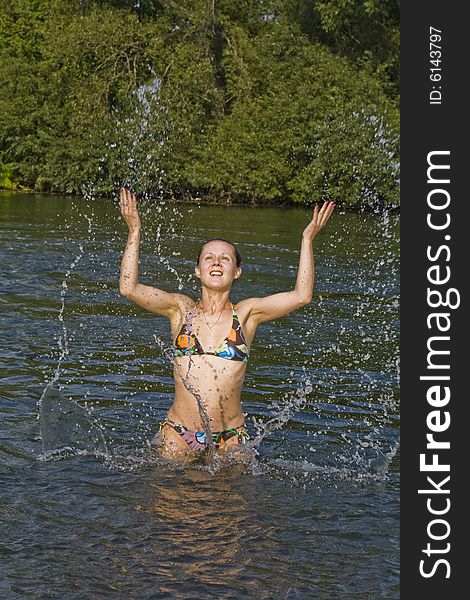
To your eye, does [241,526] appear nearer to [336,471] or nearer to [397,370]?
[336,471]

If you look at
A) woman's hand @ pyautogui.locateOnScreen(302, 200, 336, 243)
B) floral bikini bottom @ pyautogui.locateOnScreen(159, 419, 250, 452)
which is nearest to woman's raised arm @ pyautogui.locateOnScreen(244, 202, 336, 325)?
woman's hand @ pyautogui.locateOnScreen(302, 200, 336, 243)

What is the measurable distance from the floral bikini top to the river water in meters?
0.62

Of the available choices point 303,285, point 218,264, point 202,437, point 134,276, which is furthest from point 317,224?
point 202,437

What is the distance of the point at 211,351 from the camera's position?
6.67 m

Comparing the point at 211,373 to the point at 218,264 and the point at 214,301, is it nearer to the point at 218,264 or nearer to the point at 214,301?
the point at 214,301

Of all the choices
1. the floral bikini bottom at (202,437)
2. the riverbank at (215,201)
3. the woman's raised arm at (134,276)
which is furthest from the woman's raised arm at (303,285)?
the riverbank at (215,201)

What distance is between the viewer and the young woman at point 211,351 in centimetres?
659

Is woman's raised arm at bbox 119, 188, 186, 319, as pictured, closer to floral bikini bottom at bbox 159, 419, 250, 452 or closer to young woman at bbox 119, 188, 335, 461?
young woman at bbox 119, 188, 335, 461

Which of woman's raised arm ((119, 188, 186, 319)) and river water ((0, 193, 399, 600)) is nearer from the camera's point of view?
river water ((0, 193, 399, 600))

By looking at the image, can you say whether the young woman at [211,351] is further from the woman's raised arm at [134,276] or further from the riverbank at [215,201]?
the riverbank at [215,201]

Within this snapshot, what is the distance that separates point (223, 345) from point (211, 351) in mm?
84

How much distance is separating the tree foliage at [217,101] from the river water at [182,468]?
19.2 metres

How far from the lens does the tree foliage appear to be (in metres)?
33.5

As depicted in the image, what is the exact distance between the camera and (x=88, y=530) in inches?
216
